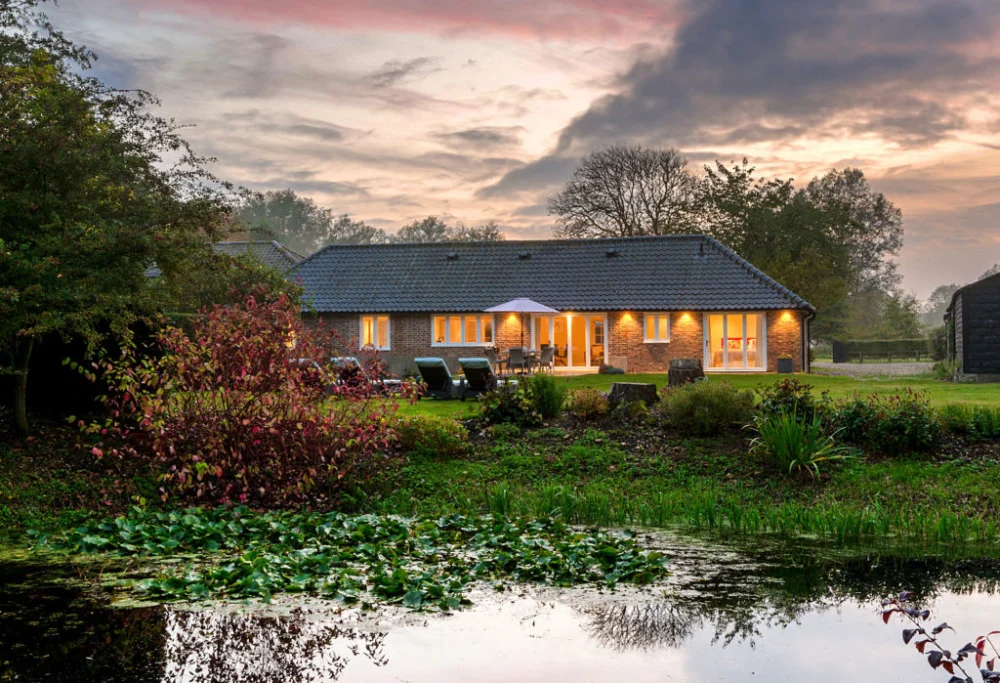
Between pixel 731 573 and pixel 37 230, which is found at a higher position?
pixel 37 230

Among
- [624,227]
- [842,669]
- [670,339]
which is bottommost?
[842,669]

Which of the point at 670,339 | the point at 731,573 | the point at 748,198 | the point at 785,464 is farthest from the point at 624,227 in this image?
the point at 731,573

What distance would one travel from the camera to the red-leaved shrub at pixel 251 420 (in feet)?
34.7

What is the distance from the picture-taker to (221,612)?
20.6 feet

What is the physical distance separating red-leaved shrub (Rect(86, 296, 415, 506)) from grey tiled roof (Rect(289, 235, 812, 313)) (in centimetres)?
2024

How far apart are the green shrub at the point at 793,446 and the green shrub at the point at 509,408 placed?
11.1 ft

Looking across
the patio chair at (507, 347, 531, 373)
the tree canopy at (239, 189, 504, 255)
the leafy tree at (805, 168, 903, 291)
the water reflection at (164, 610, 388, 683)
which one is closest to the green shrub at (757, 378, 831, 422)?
the water reflection at (164, 610, 388, 683)

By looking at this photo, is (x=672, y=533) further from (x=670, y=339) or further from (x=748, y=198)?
(x=748, y=198)

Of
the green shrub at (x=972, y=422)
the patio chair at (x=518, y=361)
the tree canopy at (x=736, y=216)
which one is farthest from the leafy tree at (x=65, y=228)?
the tree canopy at (x=736, y=216)

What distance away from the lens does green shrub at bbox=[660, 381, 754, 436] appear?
13195mm

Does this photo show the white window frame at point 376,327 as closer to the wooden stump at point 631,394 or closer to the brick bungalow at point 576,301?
the brick bungalow at point 576,301

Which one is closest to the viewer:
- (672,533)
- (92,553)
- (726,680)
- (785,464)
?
(726,680)

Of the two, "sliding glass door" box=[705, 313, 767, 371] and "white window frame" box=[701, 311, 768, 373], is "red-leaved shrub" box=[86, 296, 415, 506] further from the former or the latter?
"sliding glass door" box=[705, 313, 767, 371]

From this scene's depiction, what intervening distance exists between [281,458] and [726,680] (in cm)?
685
